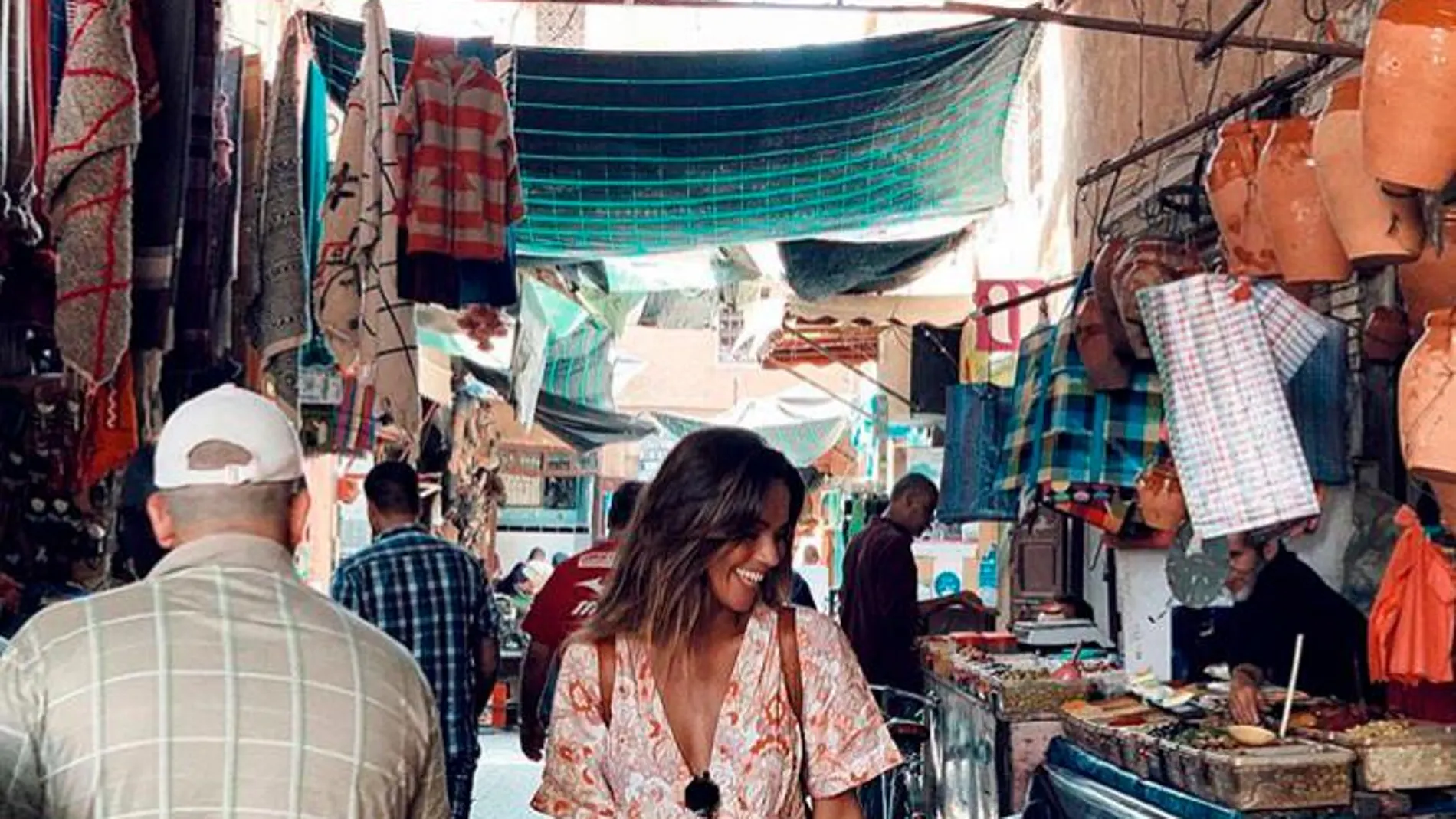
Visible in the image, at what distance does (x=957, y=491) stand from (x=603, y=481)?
24.3m

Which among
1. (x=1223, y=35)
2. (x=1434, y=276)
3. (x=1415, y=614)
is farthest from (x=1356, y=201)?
(x=1223, y=35)

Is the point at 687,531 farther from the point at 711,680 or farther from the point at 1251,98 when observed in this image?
the point at 1251,98

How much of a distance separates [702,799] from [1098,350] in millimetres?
3276

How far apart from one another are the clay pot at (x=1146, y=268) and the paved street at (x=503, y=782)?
5.63 meters

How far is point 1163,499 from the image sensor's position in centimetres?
543

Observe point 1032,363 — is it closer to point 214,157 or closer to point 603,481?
point 214,157

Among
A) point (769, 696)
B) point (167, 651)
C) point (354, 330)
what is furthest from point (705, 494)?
point (354, 330)

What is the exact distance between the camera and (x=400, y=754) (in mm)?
2896

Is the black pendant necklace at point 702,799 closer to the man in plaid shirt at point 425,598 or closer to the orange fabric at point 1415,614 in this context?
the orange fabric at point 1415,614

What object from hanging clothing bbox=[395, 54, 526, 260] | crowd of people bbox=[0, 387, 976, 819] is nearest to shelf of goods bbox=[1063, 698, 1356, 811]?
crowd of people bbox=[0, 387, 976, 819]

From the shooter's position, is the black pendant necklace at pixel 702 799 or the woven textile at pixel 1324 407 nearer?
the black pendant necklace at pixel 702 799

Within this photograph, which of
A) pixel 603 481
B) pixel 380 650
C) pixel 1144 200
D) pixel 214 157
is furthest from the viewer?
pixel 603 481

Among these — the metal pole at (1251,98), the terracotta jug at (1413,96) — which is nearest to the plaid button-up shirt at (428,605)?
the metal pole at (1251,98)

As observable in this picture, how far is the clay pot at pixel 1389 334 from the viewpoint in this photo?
16.1ft
